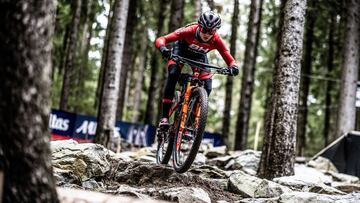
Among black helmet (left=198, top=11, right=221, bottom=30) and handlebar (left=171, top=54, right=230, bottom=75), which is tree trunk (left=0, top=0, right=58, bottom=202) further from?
handlebar (left=171, top=54, right=230, bottom=75)

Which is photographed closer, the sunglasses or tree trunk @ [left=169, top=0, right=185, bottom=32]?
the sunglasses

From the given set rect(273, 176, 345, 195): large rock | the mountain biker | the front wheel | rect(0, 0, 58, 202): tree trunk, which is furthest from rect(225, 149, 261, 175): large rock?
rect(0, 0, 58, 202): tree trunk

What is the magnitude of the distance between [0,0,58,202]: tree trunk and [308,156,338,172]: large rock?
36.9ft

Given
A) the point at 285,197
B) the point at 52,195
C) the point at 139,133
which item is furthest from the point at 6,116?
the point at 139,133

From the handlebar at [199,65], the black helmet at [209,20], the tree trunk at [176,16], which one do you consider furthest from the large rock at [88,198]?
the tree trunk at [176,16]

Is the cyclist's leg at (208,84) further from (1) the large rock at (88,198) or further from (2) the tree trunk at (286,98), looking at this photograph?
(1) the large rock at (88,198)

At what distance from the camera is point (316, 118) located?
103ft

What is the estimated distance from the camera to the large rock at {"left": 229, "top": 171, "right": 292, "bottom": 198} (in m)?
6.39

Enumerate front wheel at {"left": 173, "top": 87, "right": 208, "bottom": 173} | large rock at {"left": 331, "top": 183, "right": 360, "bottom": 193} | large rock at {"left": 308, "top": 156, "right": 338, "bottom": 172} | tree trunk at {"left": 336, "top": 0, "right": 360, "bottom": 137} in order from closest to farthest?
front wheel at {"left": 173, "top": 87, "right": 208, "bottom": 173}
large rock at {"left": 331, "top": 183, "right": 360, "bottom": 193}
large rock at {"left": 308, "top": 156, "right": 338, "bottom": 172}
tree trunk at {"left": 336, "top": 0, "right": 360, "bottom": 137}

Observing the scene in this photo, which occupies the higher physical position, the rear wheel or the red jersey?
the red jersey

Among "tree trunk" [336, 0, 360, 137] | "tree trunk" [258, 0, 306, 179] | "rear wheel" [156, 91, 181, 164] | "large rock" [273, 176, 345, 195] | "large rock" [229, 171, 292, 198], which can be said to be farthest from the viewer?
"tree trunk" [336, 0, 360, 137]

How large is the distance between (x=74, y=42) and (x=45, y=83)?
1638 centimetres

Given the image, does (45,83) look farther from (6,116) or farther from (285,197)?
(285,197)

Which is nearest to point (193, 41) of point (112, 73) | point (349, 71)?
point (112, 73)
